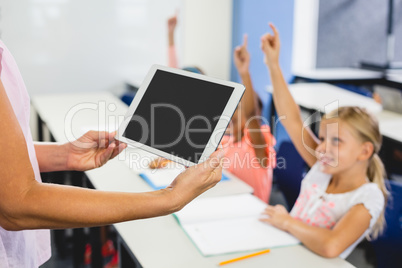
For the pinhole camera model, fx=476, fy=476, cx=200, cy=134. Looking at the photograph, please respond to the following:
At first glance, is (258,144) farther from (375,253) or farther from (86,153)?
(86,153)

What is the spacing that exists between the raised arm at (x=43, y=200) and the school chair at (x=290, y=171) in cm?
131

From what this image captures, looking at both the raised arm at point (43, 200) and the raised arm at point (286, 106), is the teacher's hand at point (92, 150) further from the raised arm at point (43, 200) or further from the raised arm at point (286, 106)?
the raised arm at point (286, 106)

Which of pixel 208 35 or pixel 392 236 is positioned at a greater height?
pixel 208 35

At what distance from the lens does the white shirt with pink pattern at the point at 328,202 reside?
1.48 metres

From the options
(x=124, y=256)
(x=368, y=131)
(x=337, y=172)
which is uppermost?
(x=368, y=131)

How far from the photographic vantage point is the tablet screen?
1127 mm

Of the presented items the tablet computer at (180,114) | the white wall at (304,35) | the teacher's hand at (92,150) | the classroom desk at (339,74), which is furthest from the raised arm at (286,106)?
the white wall at (304,35)

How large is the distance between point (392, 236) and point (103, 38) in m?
3.08

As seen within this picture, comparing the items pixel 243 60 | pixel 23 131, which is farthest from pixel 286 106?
pixel 23 131

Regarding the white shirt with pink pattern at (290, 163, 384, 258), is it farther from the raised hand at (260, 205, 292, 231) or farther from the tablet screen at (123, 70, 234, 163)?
the tablet screen at (123, 70, 234, 163)

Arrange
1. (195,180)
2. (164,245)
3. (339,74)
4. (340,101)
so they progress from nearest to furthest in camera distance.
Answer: (195,180) < (164,245) < (340,101) < (339,74)

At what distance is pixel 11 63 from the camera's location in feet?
3.28

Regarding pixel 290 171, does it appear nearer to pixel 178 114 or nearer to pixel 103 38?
pixel 178 114

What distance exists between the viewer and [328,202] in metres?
1.64
